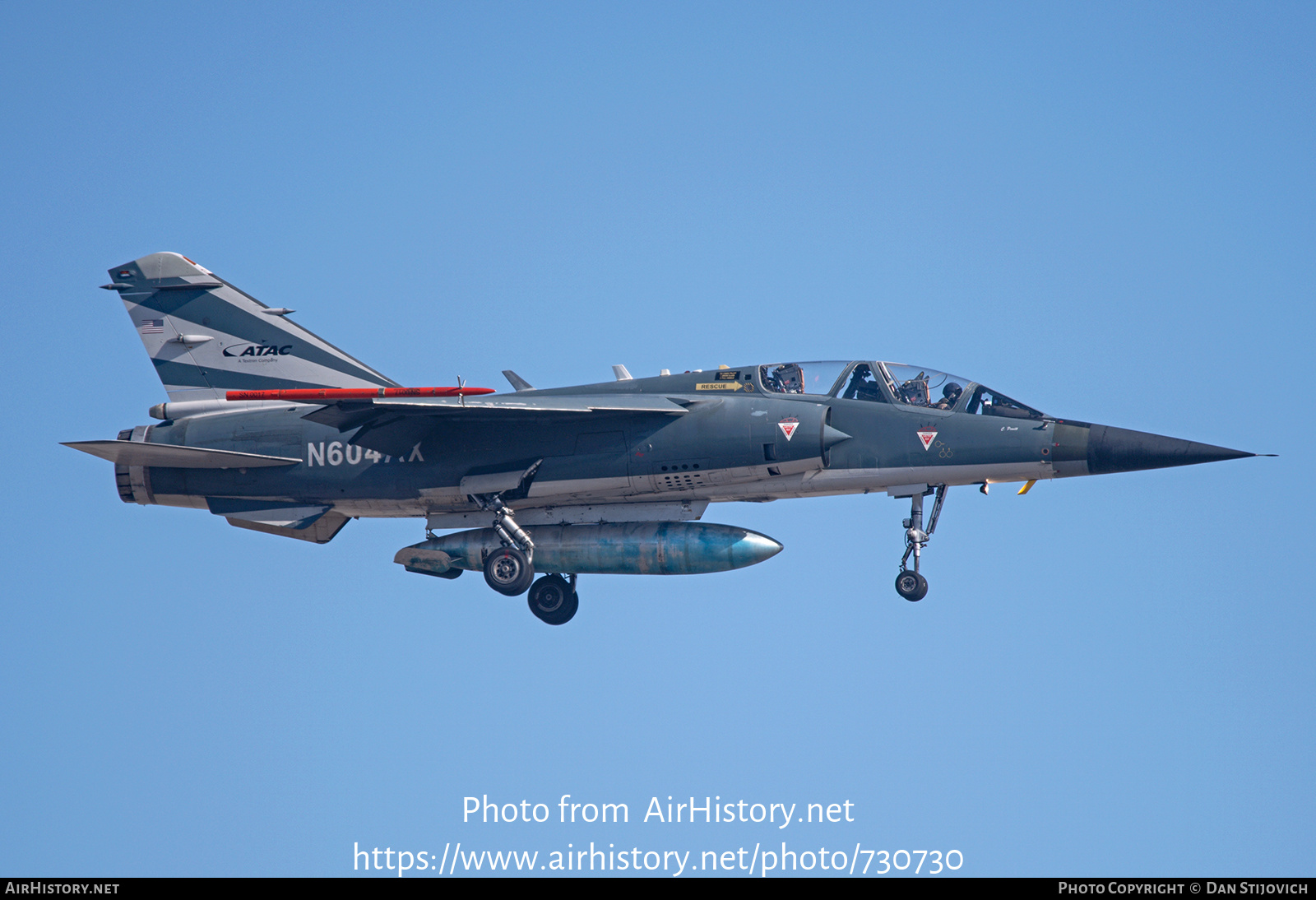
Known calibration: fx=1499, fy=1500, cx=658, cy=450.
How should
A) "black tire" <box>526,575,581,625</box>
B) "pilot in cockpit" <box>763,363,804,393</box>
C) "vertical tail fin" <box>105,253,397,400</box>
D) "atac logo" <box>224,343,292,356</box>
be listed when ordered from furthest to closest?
"atac logo" <box>224,343,292,356</box>
"vertical tail fin" <box>105,253,397,400</box>
"black tire" <box>526,575,581,625</box>
"pilot in cockpit" <box>763,363,804,393</box>

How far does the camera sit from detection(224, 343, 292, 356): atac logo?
23.8 meters

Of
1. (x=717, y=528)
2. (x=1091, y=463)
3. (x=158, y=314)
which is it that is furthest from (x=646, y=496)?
(x=158, y=314)

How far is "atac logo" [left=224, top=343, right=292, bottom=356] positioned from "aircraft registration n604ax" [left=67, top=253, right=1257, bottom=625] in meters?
1.16

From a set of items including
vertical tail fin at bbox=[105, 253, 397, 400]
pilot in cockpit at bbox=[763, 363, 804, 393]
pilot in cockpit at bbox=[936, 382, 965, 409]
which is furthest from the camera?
vertical tail fin at bbox=[105, 253, 397, 400]

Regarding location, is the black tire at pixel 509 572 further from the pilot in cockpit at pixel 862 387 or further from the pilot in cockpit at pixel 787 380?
the pilot in cockpit at pixel 862 387

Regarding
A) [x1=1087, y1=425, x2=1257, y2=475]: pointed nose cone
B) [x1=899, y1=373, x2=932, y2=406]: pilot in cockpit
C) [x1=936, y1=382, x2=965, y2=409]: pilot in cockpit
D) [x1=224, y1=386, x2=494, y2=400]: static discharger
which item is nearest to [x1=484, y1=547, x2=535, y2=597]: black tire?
[x1=224, y1=386, x2=494, y2=400]: static discharger

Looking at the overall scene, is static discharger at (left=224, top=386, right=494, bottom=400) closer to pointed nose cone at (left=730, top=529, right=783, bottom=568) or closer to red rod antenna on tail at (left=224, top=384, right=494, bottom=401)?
red rod antenna on tail at (left=224, top=384, right=494, bottom=401)

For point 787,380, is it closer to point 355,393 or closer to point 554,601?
point 554,601

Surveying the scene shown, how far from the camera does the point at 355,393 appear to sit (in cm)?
1994

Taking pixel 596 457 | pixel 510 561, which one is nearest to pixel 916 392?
pixel 596 457

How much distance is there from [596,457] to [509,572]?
2078mm

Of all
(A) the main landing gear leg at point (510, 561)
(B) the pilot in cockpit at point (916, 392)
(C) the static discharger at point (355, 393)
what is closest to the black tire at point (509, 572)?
(A) the main landing gear leg at point (510, 561)

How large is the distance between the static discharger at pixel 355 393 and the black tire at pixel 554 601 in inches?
156

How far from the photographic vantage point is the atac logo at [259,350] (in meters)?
23.8
